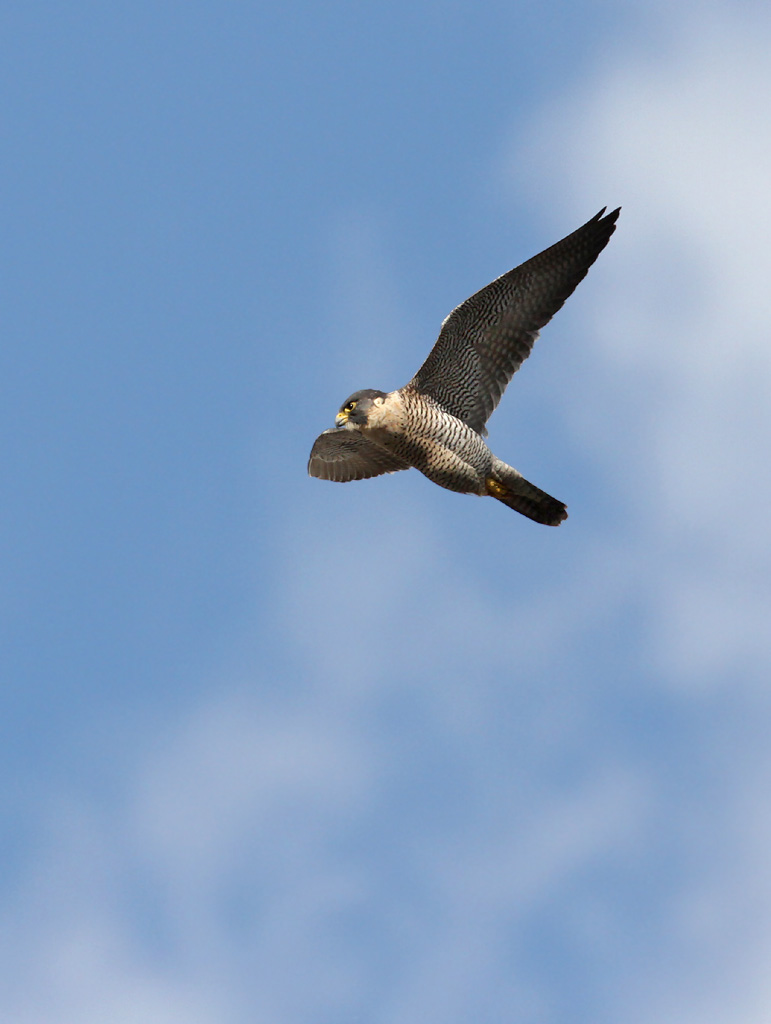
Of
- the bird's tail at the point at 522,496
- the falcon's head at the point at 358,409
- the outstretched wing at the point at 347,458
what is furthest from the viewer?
the outstretched wing at the point at 347,458

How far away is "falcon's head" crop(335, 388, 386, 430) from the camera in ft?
47.0

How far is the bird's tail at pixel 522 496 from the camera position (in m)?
14.8

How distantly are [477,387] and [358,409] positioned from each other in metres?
1.34

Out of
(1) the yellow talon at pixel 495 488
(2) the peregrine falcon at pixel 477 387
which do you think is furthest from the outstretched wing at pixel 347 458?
(1) the yellow talon at pixel 495 488

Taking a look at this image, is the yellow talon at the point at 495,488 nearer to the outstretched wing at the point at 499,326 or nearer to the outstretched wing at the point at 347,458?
the outstretched wing at the point at 499,326

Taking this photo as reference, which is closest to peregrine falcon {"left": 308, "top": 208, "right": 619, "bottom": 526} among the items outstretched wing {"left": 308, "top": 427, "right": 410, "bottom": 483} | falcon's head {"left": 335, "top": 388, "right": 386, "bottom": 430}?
falcon's head {"left": 335, "top": 388, "right": 386, "bottom": 430}

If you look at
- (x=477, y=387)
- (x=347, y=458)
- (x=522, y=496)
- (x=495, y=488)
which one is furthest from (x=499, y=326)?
(x=347, y=458)

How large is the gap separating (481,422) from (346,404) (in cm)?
146

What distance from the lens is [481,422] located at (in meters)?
15.0

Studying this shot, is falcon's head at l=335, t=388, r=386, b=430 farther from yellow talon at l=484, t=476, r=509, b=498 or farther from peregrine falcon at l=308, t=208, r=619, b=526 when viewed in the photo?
yellow talon at l=484, t=476, r=509, b=498

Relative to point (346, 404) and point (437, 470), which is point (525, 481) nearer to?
point (437, 470)

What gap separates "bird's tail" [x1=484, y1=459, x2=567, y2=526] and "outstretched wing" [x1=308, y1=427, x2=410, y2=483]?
1082 mm

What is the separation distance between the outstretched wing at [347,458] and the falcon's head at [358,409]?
34.4 inches

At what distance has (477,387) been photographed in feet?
48.8
